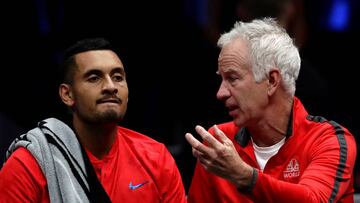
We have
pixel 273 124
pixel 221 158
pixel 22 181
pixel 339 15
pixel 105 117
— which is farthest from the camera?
pixel 339 15

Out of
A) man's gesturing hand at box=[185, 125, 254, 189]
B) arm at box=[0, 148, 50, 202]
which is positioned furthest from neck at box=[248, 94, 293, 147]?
arm at box=[0, 148, 50, 202]

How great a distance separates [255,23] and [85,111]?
85 centimetres

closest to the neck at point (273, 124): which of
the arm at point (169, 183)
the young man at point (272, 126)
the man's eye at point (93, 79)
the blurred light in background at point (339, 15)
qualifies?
the young man at point (272, 126)

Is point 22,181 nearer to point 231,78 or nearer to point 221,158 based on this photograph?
point 221,158

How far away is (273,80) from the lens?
4.09m

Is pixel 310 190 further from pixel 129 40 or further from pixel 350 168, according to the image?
pixel 129 40

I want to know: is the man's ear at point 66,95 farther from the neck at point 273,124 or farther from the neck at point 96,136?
the neck at point 273,124

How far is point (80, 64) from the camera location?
4137 millimetres

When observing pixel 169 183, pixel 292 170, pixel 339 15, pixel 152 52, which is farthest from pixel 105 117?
pixel 339 15

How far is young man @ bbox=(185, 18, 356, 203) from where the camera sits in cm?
399

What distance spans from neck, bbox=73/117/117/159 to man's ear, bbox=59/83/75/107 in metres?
0.07

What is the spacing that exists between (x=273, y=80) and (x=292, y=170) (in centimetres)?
39

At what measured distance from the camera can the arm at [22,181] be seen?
3842mm

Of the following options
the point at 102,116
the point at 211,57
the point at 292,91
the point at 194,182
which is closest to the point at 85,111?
the point at 102,116
